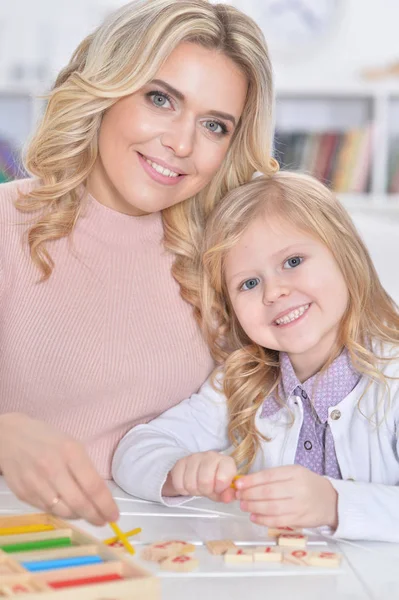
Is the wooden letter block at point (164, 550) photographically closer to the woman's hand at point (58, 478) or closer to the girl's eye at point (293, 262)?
the woman's hand at point (58, 478)

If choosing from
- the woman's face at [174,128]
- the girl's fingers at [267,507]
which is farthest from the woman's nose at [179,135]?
the girl's fingers at [267,507]

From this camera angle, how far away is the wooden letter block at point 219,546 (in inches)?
39.4

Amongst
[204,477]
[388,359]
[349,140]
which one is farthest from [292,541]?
[349,140]

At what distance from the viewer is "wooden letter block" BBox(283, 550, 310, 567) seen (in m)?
0.97

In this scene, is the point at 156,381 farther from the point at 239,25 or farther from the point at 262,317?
the point at 239,25

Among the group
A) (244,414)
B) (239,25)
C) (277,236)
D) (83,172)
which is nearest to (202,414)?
(244,414)

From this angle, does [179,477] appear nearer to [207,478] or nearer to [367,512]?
[207,478]

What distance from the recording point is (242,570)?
95 centimetres

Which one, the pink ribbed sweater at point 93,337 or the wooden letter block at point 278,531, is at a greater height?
the pink ribbed sweater at point 93,337

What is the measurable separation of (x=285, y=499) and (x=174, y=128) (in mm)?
627

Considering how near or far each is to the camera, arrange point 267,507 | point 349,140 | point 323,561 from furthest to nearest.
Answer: point 349,140
point 267,507
point 323,561

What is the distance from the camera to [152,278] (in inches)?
60.4

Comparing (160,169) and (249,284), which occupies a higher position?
(160,169)

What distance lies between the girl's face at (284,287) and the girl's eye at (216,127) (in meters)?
0.16
